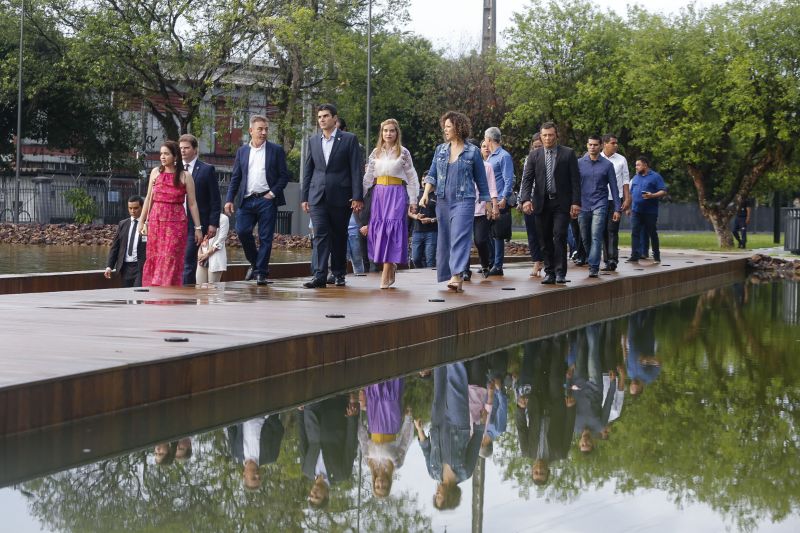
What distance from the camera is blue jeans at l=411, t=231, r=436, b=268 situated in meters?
20.0

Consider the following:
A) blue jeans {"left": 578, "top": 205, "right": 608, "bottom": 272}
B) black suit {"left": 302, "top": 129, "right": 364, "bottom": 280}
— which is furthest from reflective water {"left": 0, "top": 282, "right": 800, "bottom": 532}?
blue jeans {"left": 578, "top": 205, "right": 608, "bottom": 272}

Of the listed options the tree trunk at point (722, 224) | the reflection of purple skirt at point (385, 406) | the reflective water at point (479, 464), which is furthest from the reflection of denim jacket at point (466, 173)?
the tree trunk at point (722, 224)

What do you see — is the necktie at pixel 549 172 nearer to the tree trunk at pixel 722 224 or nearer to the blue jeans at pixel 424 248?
the blue jeans at pixel 424 248

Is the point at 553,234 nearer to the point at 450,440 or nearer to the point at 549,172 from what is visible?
the point at 549,172

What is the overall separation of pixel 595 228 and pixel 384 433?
1176 centimetres

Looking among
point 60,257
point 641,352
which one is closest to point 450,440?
point 641,352

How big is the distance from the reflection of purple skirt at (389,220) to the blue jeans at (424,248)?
604 cm

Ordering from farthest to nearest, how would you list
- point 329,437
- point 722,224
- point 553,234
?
1. point 722,224
2. point 553,234
3. point 329,437

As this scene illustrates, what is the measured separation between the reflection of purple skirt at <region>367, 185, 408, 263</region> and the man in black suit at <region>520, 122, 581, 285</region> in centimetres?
266

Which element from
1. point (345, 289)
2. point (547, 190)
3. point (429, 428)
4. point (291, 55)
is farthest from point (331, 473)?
point (291, 55)

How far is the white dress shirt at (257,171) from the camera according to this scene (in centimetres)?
1423

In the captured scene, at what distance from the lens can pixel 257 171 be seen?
14.2 metres

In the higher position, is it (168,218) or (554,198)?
(554,198)

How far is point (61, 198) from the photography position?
5262 centimetres
